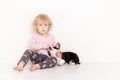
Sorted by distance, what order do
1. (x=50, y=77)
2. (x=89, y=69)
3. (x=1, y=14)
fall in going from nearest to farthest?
(x=50, y=77)
(x=89, y=69)
(x=1, y=14)

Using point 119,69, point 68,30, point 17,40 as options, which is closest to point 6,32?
point 17,40

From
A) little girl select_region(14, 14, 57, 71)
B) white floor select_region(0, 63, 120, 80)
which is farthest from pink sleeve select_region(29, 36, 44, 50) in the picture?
white floor select_region(0, 63, 120, 80)

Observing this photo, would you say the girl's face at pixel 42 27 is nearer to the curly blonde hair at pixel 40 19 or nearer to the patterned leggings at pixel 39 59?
the curly blonde hair at pixel 40 19

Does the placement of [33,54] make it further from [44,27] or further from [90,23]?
[90,23]

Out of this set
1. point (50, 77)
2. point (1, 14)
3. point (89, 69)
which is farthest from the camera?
point (1, 14)

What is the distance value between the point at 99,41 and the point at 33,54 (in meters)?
0.49

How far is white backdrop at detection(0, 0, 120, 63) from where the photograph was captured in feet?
5.89

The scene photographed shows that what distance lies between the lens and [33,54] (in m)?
1.67

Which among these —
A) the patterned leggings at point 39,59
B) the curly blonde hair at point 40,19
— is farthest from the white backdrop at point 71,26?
the patterned leggings at point 39,59

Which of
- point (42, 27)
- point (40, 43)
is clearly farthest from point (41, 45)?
point (42, 27)

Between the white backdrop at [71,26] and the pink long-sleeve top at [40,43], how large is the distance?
8 centimetres

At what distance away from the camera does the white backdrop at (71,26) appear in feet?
5.89

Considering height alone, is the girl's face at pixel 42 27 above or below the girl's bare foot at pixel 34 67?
above

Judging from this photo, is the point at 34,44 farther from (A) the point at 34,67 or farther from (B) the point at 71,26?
(B) the point at 71,26
